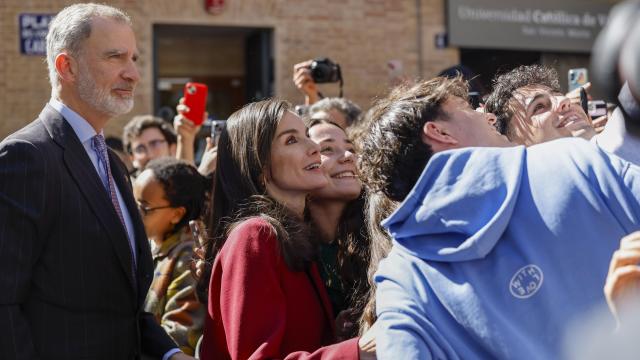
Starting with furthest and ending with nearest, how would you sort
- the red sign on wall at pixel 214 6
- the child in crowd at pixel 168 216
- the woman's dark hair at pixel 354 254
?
the red sign on wall at pixel 214 6 → the child in crowd at pixel 168 216 → the woman's dark hair at pixel 354 254

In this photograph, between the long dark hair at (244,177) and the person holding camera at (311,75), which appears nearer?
the long dark hair at (244,177)

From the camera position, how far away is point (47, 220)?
7.80ft

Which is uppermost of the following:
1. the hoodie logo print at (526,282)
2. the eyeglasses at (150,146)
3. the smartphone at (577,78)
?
the smartphone at (577,78)

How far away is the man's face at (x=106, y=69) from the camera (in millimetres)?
2652

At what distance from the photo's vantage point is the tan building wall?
8.38 metres

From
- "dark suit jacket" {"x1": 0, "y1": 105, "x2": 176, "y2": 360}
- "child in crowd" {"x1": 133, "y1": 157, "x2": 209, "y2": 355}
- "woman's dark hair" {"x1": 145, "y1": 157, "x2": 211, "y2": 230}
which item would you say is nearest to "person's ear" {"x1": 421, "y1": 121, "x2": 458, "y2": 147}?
"dark suit jacket" {"x1": 0, "y1": 105, "x2": 176, "y2": 360}

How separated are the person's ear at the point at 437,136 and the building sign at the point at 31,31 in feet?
22.9

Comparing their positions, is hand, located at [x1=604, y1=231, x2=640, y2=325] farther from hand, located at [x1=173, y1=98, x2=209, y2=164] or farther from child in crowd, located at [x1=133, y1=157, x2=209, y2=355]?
hand, located at [x1=173, y1=98, x2=209, y2=164]

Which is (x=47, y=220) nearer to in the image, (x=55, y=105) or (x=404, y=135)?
(x=55, y=105)

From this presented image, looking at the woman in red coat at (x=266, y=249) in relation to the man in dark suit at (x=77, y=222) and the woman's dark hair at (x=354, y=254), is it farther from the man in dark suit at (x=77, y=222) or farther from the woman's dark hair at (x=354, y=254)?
the man in dark suit at (x=77, y=222)

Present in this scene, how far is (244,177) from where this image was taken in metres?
2.67

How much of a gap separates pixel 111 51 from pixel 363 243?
3.57ft

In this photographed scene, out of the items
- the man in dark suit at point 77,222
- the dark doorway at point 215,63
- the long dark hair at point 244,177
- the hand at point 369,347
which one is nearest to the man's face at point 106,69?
the man in dark suit at point 77,222

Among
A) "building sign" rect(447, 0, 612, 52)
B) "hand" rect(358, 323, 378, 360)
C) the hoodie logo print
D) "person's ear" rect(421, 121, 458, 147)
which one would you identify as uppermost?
"building sign" rect(447, 0, 612, 52)
